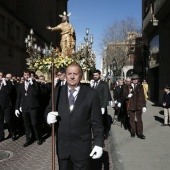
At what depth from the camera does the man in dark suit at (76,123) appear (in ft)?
11.8

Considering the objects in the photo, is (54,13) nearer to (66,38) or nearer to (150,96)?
(150,96)

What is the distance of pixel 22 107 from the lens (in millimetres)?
7855

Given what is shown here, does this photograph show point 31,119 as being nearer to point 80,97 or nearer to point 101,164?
point 101,164

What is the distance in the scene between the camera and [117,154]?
6.76 m

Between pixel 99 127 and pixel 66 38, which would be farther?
pixel 66 38

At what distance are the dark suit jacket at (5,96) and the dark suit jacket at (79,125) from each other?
510 centimetres

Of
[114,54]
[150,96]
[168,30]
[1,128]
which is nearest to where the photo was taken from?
[1,128]

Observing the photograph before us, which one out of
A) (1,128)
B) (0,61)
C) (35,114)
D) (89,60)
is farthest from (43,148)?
(0,61)

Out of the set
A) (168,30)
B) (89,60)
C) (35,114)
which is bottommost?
(35,114)

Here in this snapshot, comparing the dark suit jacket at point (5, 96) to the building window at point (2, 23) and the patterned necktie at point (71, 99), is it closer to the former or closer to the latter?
the patterned necktie at point (71, 99)

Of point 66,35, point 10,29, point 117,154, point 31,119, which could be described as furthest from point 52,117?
point 10,29

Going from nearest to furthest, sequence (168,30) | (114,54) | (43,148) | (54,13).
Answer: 1. (43,148)
2. (168,30)
3. (114,54)
4. (54,13)

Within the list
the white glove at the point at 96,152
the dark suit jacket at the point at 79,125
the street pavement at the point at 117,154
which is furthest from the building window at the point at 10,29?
the white glove at the point at 96,152

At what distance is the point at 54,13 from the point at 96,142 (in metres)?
46.2
